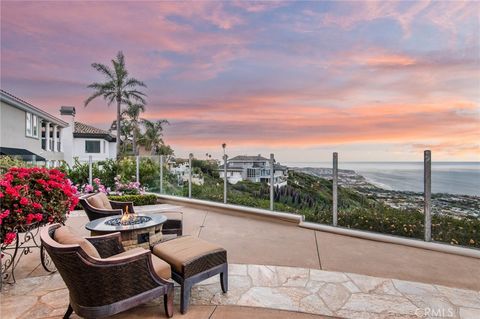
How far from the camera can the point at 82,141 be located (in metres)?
21.7

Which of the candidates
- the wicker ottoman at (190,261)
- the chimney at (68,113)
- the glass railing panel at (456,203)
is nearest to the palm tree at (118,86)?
the chimney at (68,113)

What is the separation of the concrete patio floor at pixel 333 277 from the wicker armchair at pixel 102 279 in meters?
0.42

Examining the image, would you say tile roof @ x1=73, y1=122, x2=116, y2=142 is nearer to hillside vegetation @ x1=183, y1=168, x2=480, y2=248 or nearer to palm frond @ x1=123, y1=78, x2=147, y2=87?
palm frond @ x1=123, y1=78, x2=147, y2=87

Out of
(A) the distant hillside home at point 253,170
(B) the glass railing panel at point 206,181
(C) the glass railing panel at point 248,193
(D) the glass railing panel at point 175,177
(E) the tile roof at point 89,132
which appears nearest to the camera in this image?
(A) the distant hillside home at point 253,170

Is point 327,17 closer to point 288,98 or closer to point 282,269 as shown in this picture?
point 288,98

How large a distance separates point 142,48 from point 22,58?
139 inches

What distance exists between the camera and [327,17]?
655 cm

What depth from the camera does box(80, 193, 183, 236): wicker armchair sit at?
14.8 ft

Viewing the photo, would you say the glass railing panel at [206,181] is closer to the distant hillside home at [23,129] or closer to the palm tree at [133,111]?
the distant hillside home at [23,129]

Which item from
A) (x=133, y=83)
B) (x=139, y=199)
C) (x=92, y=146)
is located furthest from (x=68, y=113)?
(x=139, y=199)

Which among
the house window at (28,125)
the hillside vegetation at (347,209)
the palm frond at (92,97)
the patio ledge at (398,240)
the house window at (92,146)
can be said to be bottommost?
the patio ledge at (398,240)

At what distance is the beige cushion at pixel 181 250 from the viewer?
2617 mm

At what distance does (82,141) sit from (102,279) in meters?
23.1

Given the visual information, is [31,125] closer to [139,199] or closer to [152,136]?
[139,199]
